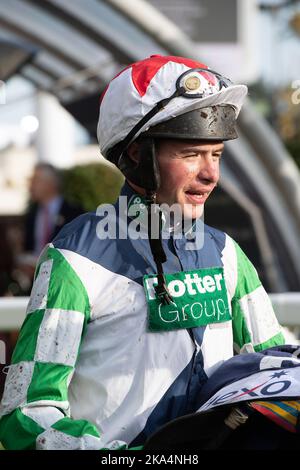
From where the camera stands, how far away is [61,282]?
215 centimetres

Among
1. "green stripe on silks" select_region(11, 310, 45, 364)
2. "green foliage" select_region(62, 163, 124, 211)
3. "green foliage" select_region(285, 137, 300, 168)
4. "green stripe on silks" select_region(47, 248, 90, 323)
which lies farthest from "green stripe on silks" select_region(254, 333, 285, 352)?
Answer: "green foliage" select_region(285, 137, 300, 168)

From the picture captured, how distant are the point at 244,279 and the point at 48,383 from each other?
616mm

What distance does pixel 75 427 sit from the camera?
6.57ft

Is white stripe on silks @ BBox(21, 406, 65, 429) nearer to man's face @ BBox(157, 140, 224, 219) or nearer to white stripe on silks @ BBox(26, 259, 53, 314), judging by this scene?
white stripe on silks @ BBox(26, 259, 53, 314)

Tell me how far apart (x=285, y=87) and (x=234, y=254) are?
31.4 feet

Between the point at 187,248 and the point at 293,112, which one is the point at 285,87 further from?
the point at 187,248

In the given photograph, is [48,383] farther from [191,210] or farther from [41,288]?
[191,210]

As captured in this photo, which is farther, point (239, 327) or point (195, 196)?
point (239, 327)

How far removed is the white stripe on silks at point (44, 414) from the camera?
2018 mm

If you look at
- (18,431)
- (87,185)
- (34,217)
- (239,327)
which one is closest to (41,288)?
(18,431)

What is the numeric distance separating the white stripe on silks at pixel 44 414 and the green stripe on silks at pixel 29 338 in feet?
0.37

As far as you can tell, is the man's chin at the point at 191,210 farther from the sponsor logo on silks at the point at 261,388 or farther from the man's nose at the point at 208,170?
the sponsor logo on silks at the point at 261,388

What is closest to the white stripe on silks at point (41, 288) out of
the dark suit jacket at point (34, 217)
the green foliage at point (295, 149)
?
the dark suit jacket at point (34, 217)
